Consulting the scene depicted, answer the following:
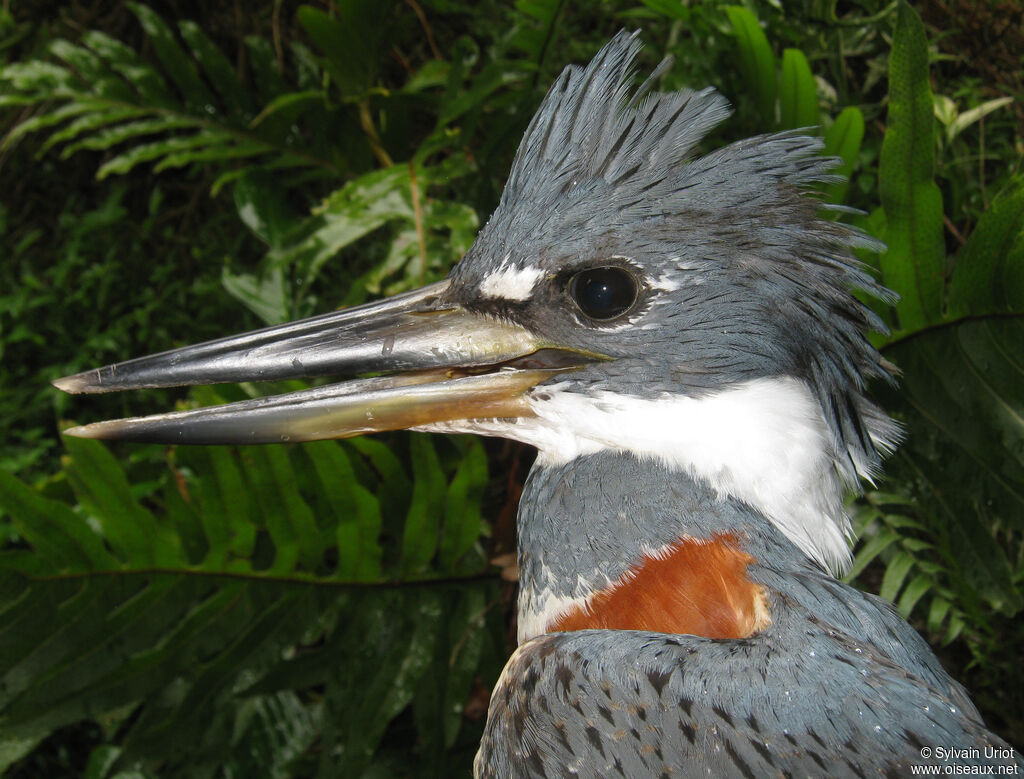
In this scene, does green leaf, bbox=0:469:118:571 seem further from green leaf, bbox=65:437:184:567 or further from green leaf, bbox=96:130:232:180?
green leaf, bbox=96:130:232:180

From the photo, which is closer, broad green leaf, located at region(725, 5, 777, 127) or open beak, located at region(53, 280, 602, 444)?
open beak, located at region(53, 280, 602, 444)

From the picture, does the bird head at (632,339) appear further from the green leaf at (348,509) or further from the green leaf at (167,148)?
the green leaf at (167,148)

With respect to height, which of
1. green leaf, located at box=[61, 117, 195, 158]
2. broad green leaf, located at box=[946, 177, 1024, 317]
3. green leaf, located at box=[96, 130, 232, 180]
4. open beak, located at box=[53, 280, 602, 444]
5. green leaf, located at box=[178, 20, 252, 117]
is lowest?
broad green leaf, located at box=[946, 177, 1024, 317]

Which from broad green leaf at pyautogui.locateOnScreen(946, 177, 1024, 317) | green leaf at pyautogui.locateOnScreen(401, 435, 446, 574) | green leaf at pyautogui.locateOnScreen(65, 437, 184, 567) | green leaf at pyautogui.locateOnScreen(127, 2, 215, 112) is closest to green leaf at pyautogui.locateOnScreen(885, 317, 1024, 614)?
broad green leaf at pyautogui.locateOnScreen(946, 177, 1024, 317)

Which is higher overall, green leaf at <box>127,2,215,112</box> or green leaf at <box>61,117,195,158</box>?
green leaf at <box>127,2,215,112</box>

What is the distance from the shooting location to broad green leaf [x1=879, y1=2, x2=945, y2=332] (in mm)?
1361

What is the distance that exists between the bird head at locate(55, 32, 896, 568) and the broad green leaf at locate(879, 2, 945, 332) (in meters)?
0.49

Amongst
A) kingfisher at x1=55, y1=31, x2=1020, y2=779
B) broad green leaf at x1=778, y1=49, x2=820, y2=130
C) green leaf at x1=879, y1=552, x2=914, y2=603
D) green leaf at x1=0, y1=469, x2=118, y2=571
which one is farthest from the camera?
green leaf at x1=879, y1=552, x2=914, y2=603

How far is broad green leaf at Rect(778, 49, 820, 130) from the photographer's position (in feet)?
5.28

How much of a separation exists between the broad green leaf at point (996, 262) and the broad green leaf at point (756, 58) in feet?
1.75

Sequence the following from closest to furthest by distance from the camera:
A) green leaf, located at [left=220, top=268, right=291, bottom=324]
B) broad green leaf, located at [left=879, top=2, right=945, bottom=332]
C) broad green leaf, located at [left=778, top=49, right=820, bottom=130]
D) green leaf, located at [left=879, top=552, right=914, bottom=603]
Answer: broad green leaf, located at [left=879, top=2, right=945, bottom=332] < broad green leaf, located at [left=778, top=49, right=820, bottom=130] < green leaf, located at [left=879, top=552, right=914, bottom=603] < green leaf, located at [left=220, top=268, right=291, bottom=324]

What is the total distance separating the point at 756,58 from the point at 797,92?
123 millimetres

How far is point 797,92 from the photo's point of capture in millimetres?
1632

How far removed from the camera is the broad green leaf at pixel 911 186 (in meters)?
1.36
